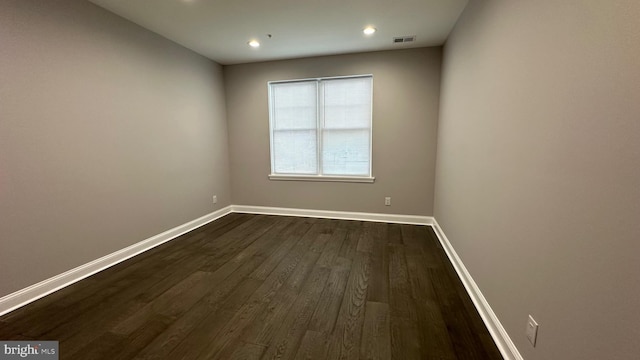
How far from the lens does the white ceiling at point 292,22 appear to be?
2502 mm

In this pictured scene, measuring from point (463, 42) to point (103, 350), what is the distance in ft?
12.5

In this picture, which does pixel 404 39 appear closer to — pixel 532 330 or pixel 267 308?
pixel 532 330

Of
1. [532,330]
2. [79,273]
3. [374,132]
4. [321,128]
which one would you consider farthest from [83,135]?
[532,330]

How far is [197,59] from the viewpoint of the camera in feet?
12.6

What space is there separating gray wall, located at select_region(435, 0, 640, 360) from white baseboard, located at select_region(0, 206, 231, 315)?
351 cm

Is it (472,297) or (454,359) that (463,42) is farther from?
(454,359)

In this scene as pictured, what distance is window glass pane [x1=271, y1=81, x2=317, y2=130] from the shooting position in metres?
4.25

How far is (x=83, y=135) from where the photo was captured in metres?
2.44

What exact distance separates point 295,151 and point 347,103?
117cm

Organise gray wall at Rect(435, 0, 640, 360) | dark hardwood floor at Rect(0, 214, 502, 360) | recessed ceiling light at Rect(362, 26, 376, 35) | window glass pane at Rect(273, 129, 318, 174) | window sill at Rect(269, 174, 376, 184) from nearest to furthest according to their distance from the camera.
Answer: gray wall at Rect(435, 0, 640, 360), dark hardwood floor at Rect(0, 214, 502, 360), recessed ceiling light at Rect(362, 26, 376, 35), window sill at Rect(269, 174, 376, 184), window glass pane at Rect(273, 129, 318, 174)

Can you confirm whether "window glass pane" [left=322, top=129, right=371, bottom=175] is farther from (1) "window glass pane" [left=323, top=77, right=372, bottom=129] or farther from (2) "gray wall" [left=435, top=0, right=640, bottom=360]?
(2) "gray wall" [left=435, top=0, right=640, bottom=360]

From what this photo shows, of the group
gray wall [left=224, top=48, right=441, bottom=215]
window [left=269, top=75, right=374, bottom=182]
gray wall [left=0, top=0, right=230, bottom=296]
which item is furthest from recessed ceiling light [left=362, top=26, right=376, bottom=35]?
gray wall [left=0, top=0, right=230, bottom=296]

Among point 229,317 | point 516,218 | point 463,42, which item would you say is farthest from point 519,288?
point 463,42

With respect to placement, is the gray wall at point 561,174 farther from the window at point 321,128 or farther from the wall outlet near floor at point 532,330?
the window at point 321,128
